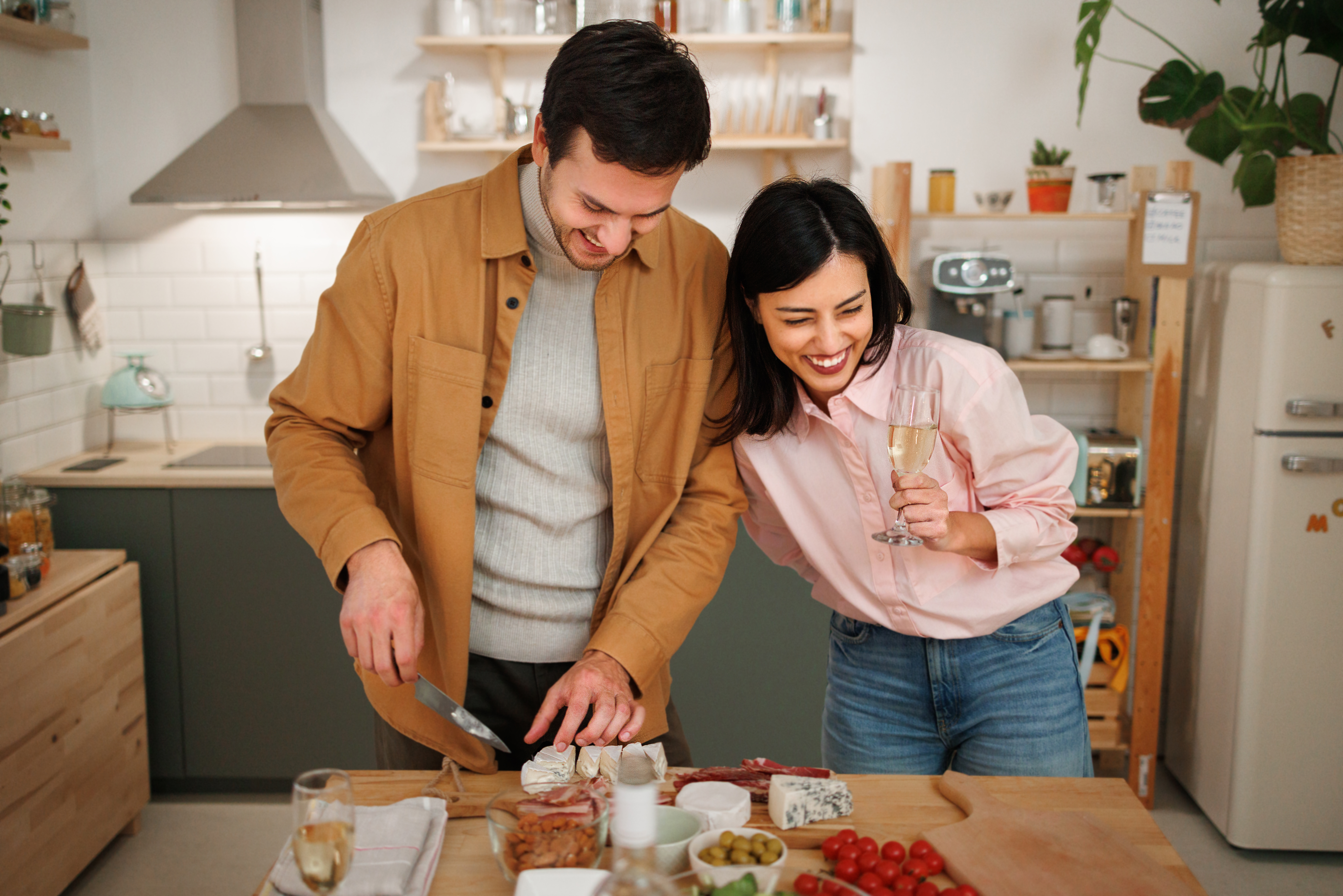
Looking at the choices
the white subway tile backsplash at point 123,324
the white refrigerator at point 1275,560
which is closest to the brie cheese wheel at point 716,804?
the white refrigerator at point 1275,560

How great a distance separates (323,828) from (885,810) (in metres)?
0.67

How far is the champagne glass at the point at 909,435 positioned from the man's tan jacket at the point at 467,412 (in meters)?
0.30

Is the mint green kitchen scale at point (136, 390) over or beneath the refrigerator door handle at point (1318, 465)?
over

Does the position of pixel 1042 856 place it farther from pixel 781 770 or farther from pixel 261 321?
pixel 261 321

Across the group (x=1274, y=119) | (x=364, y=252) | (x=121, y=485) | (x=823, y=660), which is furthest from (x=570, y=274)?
(x=1274, y=119)

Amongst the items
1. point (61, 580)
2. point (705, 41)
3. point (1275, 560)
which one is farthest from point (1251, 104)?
point (61, 580)

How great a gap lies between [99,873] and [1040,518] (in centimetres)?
265

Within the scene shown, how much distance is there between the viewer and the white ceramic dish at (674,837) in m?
1.19

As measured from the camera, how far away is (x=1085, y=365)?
3.24 m

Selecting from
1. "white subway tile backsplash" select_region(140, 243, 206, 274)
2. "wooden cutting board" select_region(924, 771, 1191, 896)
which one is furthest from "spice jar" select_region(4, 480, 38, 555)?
"wooden cutting board" select_region(924, 771, 1191, 896)

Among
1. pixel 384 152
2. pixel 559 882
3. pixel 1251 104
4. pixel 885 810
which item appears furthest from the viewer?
pixel 384 152

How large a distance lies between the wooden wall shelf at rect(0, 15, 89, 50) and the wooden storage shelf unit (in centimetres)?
249

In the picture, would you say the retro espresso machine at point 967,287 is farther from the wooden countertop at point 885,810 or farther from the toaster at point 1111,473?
the wooden countertop at point 885,810

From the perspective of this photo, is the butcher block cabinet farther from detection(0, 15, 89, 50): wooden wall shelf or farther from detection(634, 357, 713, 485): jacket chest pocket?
detection(634, 357, 713, 485): jacket chest pocket
